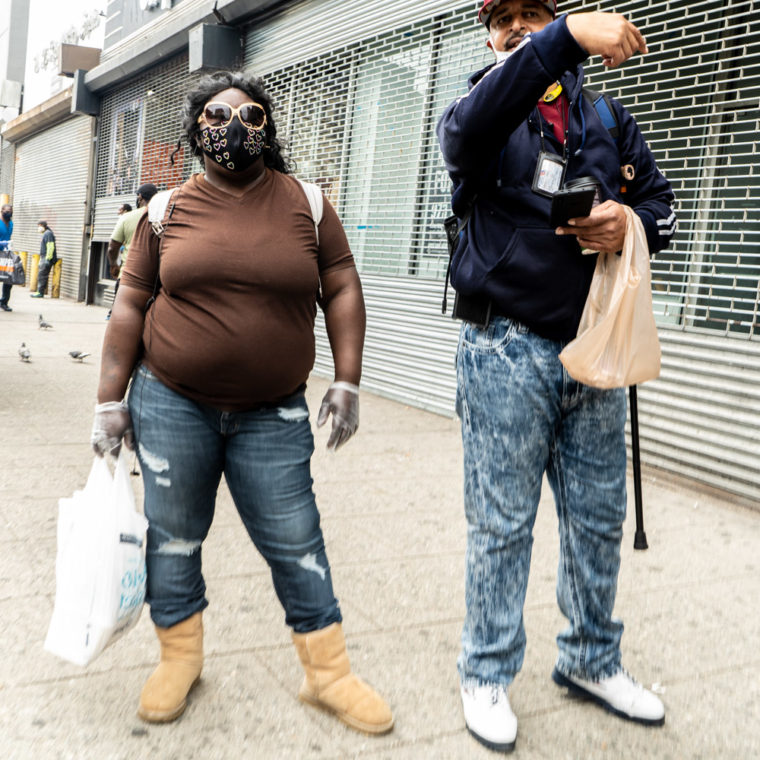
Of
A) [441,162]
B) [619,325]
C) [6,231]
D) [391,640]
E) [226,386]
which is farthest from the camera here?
[6,231]

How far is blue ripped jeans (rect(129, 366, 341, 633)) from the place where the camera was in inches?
94.6

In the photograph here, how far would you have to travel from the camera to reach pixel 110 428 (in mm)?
2410

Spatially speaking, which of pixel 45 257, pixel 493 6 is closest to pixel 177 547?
pixel 493 6

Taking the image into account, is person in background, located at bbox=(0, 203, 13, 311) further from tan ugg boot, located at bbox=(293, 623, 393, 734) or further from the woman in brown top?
tan ugg boot, located at bbox=(293, 623, 393, 734)

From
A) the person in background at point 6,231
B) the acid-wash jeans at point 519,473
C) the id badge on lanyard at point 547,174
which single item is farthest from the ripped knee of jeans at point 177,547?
the person in background at point 6,231

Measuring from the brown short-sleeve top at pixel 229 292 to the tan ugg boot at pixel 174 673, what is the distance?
0.70 metres

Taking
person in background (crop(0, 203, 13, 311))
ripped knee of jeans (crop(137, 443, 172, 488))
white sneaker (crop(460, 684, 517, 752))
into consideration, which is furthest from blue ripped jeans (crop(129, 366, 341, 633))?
person in background (crop(0, 203, 13, 311))

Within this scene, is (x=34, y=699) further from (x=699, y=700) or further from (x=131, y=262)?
(x=699, y=700)

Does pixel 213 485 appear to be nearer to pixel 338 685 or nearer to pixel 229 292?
pixel 229 292

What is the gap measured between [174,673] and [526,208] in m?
1.67

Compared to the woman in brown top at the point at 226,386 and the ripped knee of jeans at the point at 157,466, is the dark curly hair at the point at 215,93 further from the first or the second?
the ripped knee of jeans at the point at 157,466

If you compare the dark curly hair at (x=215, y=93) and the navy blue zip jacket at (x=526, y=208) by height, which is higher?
the dark curly hair at (x=215, y=93)

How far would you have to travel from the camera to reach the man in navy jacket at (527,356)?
7.51 feet

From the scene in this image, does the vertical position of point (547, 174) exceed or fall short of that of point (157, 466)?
it exceeds it
